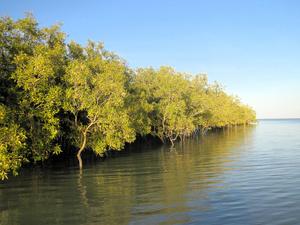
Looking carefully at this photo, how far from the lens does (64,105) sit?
26750mm

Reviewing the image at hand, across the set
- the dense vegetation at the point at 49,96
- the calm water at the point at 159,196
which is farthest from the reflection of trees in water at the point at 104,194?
the dense vegetation at the point at 49,96

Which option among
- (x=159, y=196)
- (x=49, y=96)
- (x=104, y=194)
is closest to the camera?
(x=159, y=196)

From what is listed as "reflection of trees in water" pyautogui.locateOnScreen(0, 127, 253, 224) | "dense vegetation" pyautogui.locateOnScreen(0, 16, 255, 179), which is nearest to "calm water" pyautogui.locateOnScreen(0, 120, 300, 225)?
"reflection of trees in water" pyautogui.locateOnScreen(0, 127, 253, 224)

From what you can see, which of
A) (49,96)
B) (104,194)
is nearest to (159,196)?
(104,194)

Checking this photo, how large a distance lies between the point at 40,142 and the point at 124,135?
29.0 feet

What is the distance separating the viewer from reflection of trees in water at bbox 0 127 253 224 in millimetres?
14015

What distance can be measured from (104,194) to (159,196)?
336cm

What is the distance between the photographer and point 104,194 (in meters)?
18.2

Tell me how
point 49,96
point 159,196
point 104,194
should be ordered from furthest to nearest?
point 49,96
point 104,194
point 159,196

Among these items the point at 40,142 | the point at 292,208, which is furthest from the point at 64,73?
the point at 292,208

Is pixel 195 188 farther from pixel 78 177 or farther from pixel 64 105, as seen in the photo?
pixel 64 105

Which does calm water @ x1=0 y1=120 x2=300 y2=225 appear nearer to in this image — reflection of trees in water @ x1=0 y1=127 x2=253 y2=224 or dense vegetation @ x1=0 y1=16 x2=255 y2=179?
reflection of trees in water @ x1=0 y1=127 x2=253 y2=224

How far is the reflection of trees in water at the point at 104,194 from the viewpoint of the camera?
1401 cm

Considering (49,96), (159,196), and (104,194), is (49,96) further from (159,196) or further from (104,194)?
(159,196)
